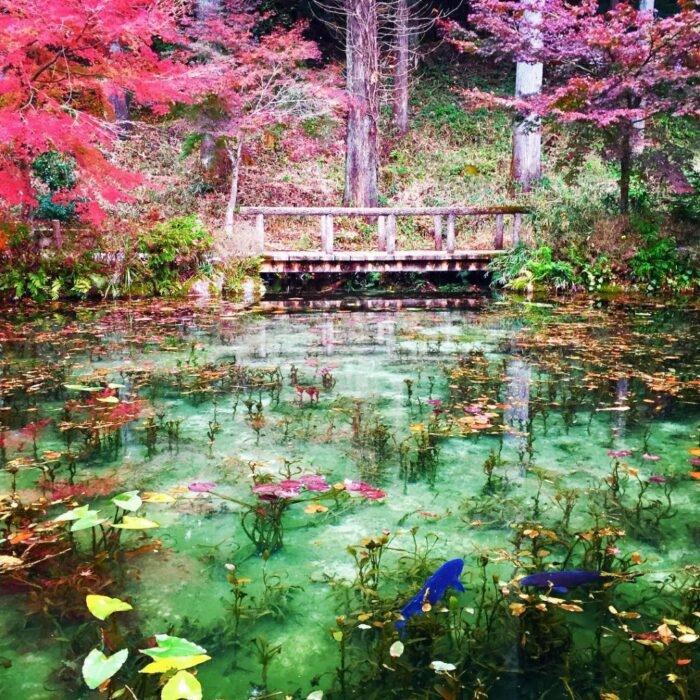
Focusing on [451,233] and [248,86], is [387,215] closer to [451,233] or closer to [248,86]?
[451,233]

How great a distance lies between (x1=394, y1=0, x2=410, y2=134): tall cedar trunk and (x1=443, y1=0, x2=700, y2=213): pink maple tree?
6836 millimetres

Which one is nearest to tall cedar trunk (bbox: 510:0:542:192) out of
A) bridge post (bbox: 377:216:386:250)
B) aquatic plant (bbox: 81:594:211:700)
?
bridge post (bbox: 377:216:386:250)

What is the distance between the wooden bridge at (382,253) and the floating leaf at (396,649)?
9661mm

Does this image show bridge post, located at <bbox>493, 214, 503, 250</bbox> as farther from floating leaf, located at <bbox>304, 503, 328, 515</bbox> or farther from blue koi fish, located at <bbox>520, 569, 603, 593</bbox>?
blue koi fish, located at <bbox>520, 569, 603, 593</bbox>

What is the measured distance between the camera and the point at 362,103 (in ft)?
42.5

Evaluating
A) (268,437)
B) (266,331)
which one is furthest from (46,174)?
(268,437)

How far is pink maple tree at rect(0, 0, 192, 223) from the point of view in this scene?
6.82 meters

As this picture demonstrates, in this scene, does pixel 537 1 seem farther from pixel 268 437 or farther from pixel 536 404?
pixel 268 437

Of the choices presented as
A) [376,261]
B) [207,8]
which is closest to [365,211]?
[376,261]

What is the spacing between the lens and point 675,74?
29.0 ft

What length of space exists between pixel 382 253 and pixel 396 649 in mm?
9907

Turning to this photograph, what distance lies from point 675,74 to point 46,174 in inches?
412

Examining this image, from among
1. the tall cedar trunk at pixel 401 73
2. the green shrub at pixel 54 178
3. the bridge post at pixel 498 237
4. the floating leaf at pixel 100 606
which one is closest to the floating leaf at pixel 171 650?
the floating leaf at pixel 100 606

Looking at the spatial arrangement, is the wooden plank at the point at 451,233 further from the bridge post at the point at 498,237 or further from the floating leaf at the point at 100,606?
the floating leaf at the point at 100,606
